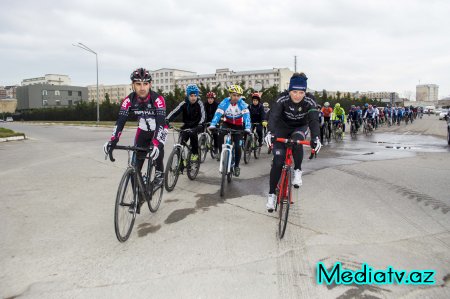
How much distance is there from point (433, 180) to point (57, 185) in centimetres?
811

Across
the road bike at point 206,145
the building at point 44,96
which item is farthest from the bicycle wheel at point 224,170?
the building at point 44,96

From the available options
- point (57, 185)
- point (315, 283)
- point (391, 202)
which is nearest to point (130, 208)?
point (315, 283)

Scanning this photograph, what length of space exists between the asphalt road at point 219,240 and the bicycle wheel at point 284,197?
0.51ft

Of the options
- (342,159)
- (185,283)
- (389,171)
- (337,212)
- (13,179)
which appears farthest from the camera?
(342,159)

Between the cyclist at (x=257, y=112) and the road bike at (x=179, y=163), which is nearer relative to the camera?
the road bike at (x=179, y=163)

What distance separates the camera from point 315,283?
3207 mm

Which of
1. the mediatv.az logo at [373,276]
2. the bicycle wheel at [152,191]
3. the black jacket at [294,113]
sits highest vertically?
the black jacket at [294,113]

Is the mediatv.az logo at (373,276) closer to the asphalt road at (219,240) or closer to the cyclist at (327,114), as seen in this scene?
the asphalt road at (219,240)

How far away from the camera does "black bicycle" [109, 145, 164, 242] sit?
4.12 m

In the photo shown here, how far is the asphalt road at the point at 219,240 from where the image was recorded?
3.15m

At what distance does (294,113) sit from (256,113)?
685 cm

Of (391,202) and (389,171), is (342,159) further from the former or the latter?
(391,202)

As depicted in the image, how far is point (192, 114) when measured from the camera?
25.1 ft

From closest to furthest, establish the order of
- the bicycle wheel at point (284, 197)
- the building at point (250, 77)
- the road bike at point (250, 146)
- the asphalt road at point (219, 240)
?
the asphalt road at point (219, 240)
the bicycle wheel at point (284, 197)
the road bike at point (250, 146)
the building at point (250, 77)
